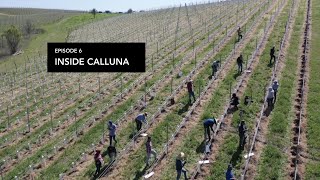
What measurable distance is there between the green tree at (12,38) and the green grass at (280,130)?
6708 cm

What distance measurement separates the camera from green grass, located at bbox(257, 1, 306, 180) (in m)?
20.7

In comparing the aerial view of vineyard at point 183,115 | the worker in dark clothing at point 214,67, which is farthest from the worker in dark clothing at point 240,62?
the worker in dark clothing at point 214,67

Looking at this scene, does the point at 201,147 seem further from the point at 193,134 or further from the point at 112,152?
the point at 112,152

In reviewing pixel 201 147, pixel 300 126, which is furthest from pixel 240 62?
pixel 201 147

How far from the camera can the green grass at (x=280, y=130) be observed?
20703 mm

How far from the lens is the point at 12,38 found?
89188 mm

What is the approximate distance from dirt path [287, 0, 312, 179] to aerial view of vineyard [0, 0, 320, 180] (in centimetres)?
8

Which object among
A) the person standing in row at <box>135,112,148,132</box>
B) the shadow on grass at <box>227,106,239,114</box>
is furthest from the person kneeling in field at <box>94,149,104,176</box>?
the shadow on grass at <box>227,106,239,114</box>

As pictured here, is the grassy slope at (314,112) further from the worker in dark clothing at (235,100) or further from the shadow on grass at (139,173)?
the shadow on grass at (139,173)

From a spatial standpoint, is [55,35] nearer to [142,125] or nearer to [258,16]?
[258,16]

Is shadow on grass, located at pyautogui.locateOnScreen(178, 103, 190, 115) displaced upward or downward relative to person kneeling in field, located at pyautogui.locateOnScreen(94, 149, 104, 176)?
upward

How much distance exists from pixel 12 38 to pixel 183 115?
7119 centimetres

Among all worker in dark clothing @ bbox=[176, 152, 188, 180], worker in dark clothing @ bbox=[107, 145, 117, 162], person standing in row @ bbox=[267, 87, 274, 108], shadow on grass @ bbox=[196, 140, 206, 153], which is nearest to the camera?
worker in dark clothing @ bbox=[176, 152, 188, 180]

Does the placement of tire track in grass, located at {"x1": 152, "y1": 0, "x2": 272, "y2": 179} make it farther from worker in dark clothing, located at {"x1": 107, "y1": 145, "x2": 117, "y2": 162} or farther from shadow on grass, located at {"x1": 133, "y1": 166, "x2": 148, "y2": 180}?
worker in dark clothing, located at {"x1": 107, "y1": 145, "x2": 117, "y2": 162}
